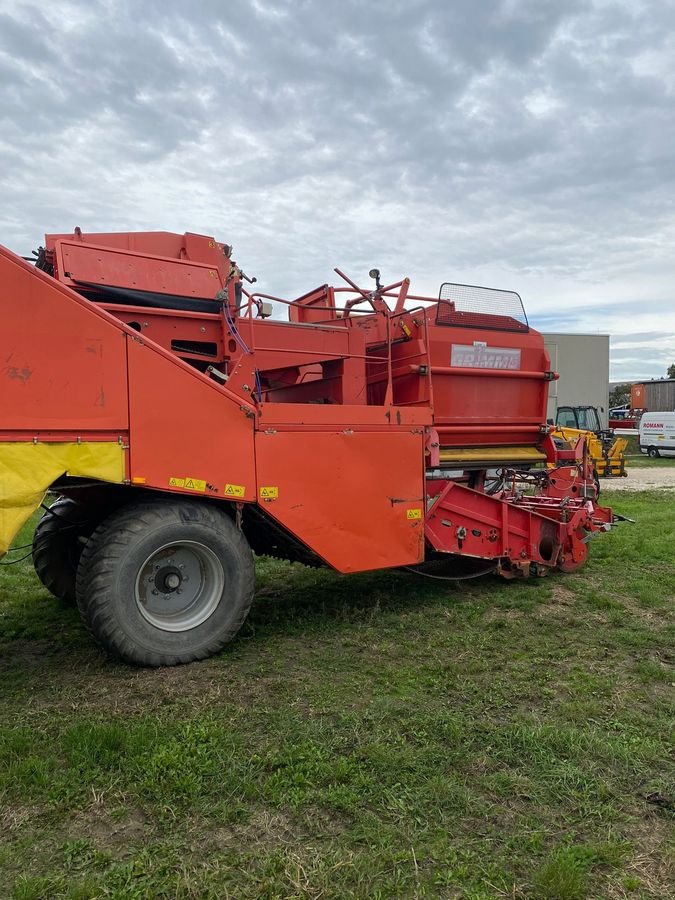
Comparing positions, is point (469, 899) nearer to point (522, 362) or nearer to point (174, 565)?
point (174, 565)

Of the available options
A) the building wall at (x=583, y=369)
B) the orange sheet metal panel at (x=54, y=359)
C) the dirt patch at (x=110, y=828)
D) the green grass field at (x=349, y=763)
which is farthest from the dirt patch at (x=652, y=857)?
the building wall at (x=583, y=369)

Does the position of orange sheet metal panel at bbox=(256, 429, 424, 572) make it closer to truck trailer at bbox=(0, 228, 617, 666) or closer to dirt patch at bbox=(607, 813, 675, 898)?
truck trailer at bbox=(0, 228, 617, 666)

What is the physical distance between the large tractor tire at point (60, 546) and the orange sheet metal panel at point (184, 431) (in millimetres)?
1355

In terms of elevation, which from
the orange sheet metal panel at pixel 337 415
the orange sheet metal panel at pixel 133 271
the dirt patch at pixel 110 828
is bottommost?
the dirt patch at pixel 110 828

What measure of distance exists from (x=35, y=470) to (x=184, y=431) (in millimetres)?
917

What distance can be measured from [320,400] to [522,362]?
2.11 meters

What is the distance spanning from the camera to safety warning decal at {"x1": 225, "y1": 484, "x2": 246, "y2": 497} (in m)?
4.54

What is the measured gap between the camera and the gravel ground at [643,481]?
15.6m

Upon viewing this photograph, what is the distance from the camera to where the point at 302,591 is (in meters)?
6.28

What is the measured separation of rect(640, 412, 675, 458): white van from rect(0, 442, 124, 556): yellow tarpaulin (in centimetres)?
2650

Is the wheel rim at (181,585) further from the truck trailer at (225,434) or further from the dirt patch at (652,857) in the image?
the dirt patch at (652,857)

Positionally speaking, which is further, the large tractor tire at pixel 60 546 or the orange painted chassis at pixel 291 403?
the large tractor tire at pixel 60 546

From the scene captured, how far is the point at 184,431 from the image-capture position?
14.3ft

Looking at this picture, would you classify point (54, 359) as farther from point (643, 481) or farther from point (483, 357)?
point (643, 481)
